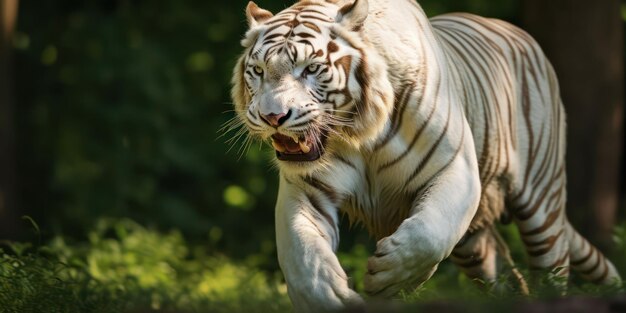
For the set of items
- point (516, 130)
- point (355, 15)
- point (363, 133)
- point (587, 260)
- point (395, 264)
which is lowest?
point (587, 260)

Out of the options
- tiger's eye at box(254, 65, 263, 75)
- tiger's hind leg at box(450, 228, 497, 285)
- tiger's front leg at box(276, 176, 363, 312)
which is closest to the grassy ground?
tiger's hind leg at box(450, 228, 497, 285)

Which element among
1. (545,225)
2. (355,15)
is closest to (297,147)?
(355,15)

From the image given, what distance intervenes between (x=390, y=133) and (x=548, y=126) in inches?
62.0

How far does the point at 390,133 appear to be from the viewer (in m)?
4.92

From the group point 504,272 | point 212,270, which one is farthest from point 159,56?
point 504,272

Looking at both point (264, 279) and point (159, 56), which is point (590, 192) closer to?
point (264, 279)

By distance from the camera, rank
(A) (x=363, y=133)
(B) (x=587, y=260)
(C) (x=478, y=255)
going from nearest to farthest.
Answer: (A) (x=363, y=133) < (C) (x=478, y=255) < (B) (x=587, y=260)

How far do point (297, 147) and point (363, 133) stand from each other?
31 cm

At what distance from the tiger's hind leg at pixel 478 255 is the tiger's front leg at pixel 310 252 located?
61.2 inches

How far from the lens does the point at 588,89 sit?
889 centimetres

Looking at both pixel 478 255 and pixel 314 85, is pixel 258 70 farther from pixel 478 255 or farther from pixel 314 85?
pixel 478 255

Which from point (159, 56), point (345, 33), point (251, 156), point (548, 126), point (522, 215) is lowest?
point (251, 156)

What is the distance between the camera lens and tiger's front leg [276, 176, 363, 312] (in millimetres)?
4508

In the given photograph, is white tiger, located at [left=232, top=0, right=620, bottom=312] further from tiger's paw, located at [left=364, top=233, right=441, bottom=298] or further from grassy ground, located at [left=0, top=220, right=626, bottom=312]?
grassy ground, located at [left=0, top=220, right=626, bottom=312]
